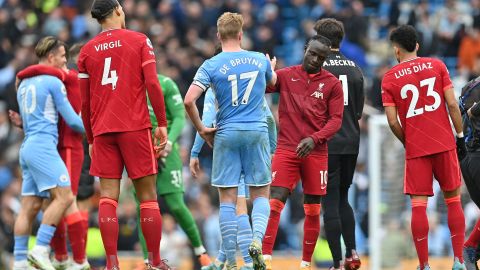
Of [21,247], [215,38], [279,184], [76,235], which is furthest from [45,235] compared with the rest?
[215,38]

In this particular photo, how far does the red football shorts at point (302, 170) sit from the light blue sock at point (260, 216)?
52cm

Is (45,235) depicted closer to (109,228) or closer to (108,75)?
(109,228)

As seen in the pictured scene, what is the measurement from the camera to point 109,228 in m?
12.3

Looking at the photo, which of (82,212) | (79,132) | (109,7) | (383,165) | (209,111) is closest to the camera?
(109,7)

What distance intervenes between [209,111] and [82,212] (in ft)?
10.4

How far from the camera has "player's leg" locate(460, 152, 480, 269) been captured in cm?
1334

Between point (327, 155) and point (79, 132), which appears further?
point (79, 132)

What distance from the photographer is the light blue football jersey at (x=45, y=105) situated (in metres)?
14.2

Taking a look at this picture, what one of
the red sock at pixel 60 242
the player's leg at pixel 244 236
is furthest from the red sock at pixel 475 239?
the red sock at pixel 60 242

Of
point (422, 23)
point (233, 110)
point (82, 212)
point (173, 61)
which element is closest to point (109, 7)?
point (233, 110)

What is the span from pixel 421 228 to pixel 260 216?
1.92 meters

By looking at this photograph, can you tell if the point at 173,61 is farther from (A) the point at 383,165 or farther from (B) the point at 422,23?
(A) the point at 383,165

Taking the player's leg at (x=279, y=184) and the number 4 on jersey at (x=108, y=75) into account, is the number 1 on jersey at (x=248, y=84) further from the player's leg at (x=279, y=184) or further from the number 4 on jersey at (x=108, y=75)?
the number 4 on jersey at (x=108, y=75)

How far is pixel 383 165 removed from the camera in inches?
743
